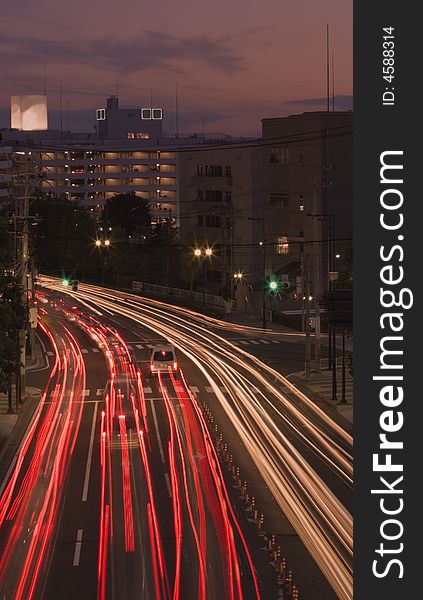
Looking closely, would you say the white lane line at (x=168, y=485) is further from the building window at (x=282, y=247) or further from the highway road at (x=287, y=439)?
the building window at (x=282, y=247)

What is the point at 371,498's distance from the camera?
13234 mm

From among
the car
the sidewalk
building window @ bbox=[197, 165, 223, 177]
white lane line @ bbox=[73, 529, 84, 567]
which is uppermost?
building window @ bbox=[197, 165, 223, 177]

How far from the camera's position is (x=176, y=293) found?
4001 inches

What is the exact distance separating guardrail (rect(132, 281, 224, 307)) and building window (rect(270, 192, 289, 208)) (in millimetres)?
11481

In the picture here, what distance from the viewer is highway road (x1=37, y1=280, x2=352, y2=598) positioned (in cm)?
2453

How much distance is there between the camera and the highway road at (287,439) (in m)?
24.5

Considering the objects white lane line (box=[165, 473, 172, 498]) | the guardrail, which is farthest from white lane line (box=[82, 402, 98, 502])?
the guardrail

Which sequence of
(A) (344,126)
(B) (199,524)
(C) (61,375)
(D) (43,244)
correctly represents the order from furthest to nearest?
(D) (43,244) < (A) (344,126) < (C) (61,375) < (B) (199,524)

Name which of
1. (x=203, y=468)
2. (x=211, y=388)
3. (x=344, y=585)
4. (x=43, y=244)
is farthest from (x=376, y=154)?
(x=43, y=244)

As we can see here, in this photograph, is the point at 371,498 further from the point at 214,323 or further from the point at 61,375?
the point at 214,323

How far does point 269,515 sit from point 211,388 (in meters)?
23.4

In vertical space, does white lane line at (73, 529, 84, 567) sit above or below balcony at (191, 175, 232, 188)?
below

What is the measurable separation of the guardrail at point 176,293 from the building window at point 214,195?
11.9m

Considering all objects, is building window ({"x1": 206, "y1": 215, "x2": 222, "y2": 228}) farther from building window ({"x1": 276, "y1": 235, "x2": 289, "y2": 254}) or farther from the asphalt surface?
the asphalt surface
